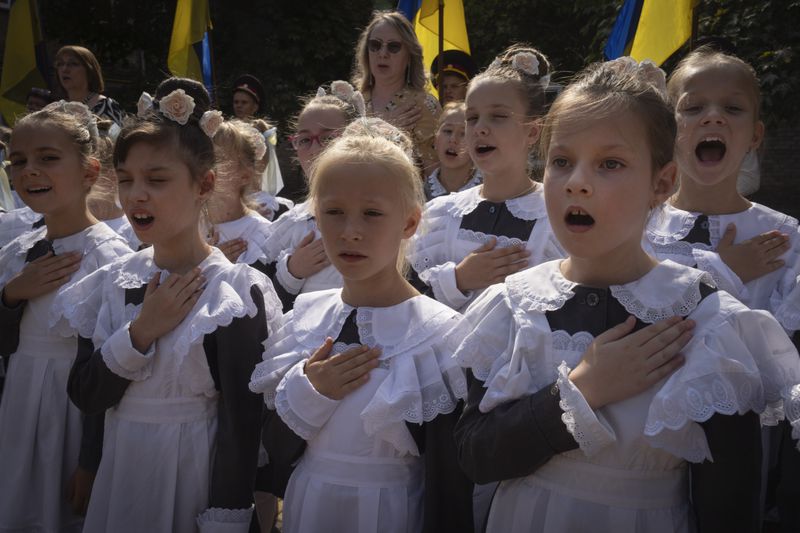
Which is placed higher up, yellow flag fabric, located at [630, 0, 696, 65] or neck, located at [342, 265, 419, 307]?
yellow flag fabric, located at [630, 0, 696, 65]

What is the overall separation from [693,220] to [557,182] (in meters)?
1.30

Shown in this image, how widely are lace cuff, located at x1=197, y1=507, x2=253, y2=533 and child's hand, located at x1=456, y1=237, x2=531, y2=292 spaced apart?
3.83 ft

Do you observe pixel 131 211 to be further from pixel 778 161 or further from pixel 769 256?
pixel 778 161

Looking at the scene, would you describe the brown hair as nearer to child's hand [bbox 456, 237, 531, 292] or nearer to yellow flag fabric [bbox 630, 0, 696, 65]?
yellow flag fabric [bbox 630, 0, 696, 65]

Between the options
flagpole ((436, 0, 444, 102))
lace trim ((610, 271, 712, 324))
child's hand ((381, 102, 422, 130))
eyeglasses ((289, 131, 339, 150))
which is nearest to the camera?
lace trim ((610, 271, 712, 324))

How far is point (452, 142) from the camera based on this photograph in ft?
14.5

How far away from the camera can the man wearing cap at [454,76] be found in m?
5.81

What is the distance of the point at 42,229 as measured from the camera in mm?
3645

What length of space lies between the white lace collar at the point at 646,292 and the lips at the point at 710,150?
124 cm

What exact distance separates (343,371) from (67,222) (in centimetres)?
189

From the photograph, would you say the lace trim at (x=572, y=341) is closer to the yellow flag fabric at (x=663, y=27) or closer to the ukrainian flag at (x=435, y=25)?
the yellow flag fabric at (x=663, y=27)

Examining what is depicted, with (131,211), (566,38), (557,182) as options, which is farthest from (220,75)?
(557,182)

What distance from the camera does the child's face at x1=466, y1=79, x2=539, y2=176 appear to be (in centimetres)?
310

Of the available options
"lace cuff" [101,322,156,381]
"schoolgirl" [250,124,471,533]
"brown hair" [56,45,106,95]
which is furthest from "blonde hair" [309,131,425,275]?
"brown hair" [56,45,106,95]
